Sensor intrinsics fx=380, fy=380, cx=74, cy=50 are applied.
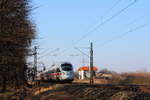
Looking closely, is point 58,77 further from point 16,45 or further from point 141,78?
point 16,45

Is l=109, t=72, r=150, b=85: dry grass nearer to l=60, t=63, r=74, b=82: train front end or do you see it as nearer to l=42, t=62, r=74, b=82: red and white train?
l=42, t=62, r=74, b=82: red and white train

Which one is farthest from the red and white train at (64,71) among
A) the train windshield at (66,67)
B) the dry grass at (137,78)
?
the dry grass at (137,78)

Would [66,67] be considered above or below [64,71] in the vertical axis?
above

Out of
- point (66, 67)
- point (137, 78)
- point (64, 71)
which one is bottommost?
point (137, 78)

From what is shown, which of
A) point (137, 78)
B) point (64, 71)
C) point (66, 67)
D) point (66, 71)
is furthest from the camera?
point (137, 78)

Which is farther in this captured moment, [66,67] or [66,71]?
[66,67]

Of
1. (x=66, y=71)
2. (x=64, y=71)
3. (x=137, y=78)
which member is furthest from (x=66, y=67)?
(x=137, y=78)

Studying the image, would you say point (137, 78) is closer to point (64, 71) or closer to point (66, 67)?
point (66, 67)

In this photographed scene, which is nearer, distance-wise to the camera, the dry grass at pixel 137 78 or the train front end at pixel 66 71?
the train front end at pixel 66 71

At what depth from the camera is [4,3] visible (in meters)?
21.0

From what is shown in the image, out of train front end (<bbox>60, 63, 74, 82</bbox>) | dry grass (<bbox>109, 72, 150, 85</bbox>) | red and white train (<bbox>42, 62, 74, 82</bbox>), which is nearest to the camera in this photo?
train front end (<bbox>60, 63, 74, 82</bbox>)

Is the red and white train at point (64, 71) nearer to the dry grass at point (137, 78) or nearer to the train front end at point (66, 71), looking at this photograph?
the train front end at point (66, 71)

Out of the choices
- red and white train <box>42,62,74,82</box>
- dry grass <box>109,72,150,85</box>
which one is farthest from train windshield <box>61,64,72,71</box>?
dry grass <box>109,72,150,85</box>

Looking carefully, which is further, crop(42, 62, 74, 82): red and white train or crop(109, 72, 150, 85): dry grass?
crop(109, 72, 150, 85): dry grass
